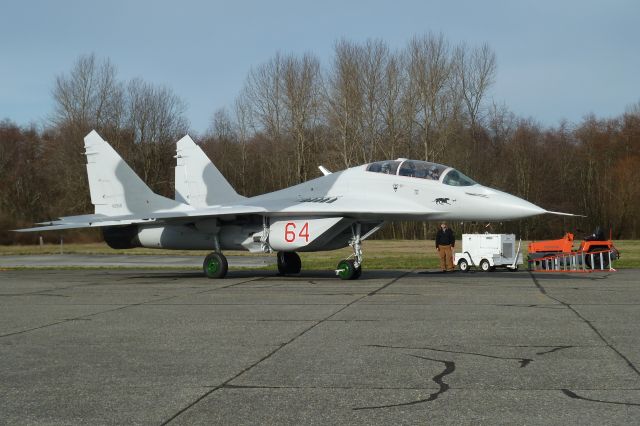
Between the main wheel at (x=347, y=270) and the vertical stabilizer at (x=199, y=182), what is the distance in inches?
209

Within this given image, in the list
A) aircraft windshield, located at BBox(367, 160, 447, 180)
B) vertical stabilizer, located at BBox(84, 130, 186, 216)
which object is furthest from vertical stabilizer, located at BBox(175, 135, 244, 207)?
aircraft windshield, located at BBox(367, 160, 447, 180)

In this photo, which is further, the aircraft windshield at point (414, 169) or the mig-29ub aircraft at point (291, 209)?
the aircraft windshield at point (414, 169)

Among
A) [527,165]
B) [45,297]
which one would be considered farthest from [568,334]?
[527,165]

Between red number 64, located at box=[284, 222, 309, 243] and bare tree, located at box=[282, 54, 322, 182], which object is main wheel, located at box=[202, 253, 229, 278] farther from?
bare tree, located at box=[282, 54, 322, 182]

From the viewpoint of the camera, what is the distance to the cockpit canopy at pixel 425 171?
1733 cm

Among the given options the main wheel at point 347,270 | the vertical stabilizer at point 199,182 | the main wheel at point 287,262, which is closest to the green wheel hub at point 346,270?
the main wheel at point 347,270

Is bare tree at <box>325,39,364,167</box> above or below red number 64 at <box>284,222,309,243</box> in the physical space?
above

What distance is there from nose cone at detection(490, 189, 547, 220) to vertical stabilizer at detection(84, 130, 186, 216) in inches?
367

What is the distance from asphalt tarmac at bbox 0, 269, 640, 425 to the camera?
5.08m

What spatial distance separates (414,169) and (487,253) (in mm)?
6718

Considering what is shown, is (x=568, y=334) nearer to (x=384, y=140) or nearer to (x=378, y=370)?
(x=378, y=370)

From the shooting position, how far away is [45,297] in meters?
14.0

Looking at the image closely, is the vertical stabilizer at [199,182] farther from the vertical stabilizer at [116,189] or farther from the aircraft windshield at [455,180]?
the aircraft windshield at [455,180]

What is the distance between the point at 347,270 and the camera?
18.1 meters
